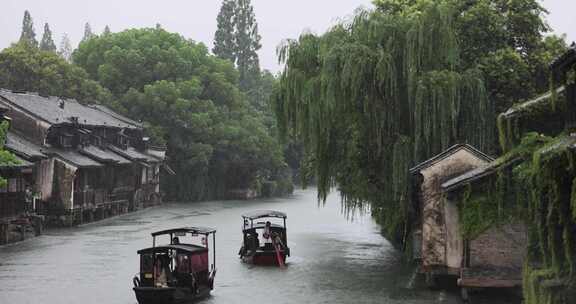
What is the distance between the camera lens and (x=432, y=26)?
108ft

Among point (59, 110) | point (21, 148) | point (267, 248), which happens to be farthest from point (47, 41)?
point (267, 248)

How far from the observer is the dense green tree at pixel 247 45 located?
11900 cm

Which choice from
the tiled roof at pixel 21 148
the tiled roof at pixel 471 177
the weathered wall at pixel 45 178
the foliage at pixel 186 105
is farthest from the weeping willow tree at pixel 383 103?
the foliage at pixel 186 105

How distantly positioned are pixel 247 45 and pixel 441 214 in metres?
94.2

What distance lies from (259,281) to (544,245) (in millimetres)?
16342

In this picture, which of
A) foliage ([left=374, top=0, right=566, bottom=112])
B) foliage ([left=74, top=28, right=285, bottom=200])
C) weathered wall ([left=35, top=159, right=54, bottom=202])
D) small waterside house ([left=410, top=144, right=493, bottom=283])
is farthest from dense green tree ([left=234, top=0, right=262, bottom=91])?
small waterside house ([left=410, top=144, right=493, bottom=283])

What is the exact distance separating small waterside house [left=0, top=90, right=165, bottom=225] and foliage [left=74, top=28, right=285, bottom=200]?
4.30 meters

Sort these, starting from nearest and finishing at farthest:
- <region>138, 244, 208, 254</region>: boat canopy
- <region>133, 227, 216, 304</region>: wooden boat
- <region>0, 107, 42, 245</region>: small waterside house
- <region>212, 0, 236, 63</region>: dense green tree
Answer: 1. <region>133, 227, 216, 304</region>: wooden boat
2. <region>138, 244, 208, 254</region>: boat canopy
3. <region>0, 107, 42, 245</region>: small waterside house
4. <region>212, 0, 236, 63</region>: dense green tree

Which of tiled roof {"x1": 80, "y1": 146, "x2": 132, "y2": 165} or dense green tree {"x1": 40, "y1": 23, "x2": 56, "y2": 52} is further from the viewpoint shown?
dense green tree {"x1": 40, "y1": 23, "x2": 56, "y2": 52}

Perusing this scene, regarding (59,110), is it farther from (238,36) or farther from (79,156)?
(238,36)

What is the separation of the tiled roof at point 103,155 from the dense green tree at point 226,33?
170 ft

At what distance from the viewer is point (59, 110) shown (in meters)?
64.4

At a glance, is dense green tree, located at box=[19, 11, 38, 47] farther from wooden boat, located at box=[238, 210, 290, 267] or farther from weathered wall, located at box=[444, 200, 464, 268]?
weathered wall, located at box=[444, 200, 464, 268]

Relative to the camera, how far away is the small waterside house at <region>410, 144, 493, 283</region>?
2712 cm
